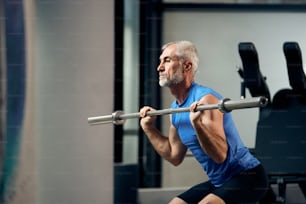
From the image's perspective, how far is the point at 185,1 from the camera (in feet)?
4.96

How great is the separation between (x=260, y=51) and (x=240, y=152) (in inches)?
11.0

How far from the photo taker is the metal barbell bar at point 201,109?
1.11 m

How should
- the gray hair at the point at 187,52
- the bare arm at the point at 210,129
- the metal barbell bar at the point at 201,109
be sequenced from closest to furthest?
the metal barbell bar at the point at 201,109
the bare arm at the point at 210,129
the gray hair at the point at 187,52

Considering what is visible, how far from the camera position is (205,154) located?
4.25 feet

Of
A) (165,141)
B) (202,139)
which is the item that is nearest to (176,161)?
(165,141)

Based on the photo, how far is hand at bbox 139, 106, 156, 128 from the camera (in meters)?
1.35

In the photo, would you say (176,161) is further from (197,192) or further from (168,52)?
(168,52)

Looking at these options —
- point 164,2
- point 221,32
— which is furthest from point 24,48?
point 221,32

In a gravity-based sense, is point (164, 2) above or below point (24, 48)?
above

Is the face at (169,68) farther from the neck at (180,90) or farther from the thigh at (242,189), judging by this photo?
the thigh at (242,189)

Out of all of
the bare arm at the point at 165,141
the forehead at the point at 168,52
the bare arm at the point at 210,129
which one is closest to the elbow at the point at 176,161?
the bare arm at the point at 165,141

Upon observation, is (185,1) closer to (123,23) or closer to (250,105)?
(123,23)

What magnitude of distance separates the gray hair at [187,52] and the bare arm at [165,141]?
0.39ft

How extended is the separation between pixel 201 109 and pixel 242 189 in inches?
8.9
